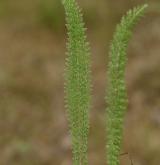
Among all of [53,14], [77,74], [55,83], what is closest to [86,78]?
[77,74]

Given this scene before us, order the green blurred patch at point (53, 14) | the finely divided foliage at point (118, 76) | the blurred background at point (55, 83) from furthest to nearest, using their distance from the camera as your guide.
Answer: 1. the green blurred patch at point (53, 14)
2. the blurred background at point (55, 83)
3. the finely divided foliage at point (118, 76)

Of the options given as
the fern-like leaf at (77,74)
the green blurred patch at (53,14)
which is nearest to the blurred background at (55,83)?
the green blurred patch at (53,14)

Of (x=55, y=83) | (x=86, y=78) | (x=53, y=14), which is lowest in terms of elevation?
(x=55, y=83)

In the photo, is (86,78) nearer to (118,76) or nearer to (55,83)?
(118,76)

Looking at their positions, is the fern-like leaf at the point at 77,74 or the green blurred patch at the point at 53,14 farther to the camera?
the green blurred patch at the point at 53,14

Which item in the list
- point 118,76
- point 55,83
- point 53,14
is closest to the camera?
point 118,76

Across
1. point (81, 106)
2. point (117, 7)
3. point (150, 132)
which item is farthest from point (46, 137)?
point (81, 106)

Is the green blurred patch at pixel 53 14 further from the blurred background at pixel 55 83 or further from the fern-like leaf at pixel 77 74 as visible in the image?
the fern-like leaf at pixel 77 74

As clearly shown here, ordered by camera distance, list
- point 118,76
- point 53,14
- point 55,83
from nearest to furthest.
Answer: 1. point 118,76
2. point 55,83
3. point 53,14
